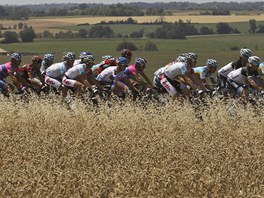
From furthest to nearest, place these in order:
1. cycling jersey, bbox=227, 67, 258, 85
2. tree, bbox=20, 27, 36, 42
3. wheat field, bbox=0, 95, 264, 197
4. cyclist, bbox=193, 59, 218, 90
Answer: tree, bbox=20, 27, 36, 42 < cyclist, bbox=193, 59, 218, 90 < cycling jersey, bbox=227, 67, 258, 85 < wheat field, bbox=0, 95, 264, 197

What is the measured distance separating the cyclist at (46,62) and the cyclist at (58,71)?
0.62m

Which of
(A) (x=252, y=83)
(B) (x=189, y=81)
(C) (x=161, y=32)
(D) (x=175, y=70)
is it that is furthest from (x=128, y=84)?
(C) (x=161, y=32)

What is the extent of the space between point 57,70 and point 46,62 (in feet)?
3.70

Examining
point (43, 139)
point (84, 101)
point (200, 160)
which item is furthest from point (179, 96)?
point (200, 160)

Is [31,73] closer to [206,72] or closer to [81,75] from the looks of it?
[81,75]

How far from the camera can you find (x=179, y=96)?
54.6 feet

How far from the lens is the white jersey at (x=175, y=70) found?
16312 millimetres

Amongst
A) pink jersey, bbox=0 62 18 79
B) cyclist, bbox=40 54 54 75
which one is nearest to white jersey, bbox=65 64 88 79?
cyclist, bbox=40 54 54 75

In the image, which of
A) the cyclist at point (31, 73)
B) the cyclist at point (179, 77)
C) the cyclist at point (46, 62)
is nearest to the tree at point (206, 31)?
the cyclist at point (46, 62)

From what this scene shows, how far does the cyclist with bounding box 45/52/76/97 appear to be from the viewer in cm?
1778

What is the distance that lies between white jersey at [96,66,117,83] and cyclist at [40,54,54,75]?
1.83 m

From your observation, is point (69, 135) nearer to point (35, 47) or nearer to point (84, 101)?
point (84, 101)

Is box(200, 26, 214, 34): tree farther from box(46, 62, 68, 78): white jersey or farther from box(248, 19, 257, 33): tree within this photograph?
box(46, 62, 68, 78): white jersey

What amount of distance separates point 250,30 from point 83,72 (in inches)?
3423
